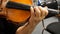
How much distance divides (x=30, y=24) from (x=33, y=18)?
1.7 inches

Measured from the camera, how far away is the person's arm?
1.93 feet

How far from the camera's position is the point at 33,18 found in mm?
606

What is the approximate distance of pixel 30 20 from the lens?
2.01 feet

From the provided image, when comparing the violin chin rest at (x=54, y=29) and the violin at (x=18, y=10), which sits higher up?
the violin at (x=18, y=10)

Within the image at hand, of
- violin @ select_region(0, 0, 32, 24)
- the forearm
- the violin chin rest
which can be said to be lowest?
the violin chin rest

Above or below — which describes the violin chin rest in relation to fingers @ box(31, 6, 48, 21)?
below

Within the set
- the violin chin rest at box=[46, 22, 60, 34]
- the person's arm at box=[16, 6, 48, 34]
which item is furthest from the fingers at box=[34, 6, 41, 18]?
the violin chin rest at box=[46, 22, 60, 34]

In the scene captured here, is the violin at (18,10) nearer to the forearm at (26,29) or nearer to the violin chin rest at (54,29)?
the forearm at (26,29)

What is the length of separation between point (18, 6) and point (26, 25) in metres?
0.12

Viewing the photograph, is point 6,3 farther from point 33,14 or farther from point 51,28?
point 51,28

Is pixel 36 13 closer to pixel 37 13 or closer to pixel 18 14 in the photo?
pixel 37 13

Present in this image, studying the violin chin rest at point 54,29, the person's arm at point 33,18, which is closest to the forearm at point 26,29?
the person's arm at point 33,18

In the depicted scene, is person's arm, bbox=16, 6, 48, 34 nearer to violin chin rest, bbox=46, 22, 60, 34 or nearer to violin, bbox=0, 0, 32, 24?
violin, bbox=0, 0, 32, 24

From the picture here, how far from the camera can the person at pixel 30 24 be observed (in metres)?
0.59
